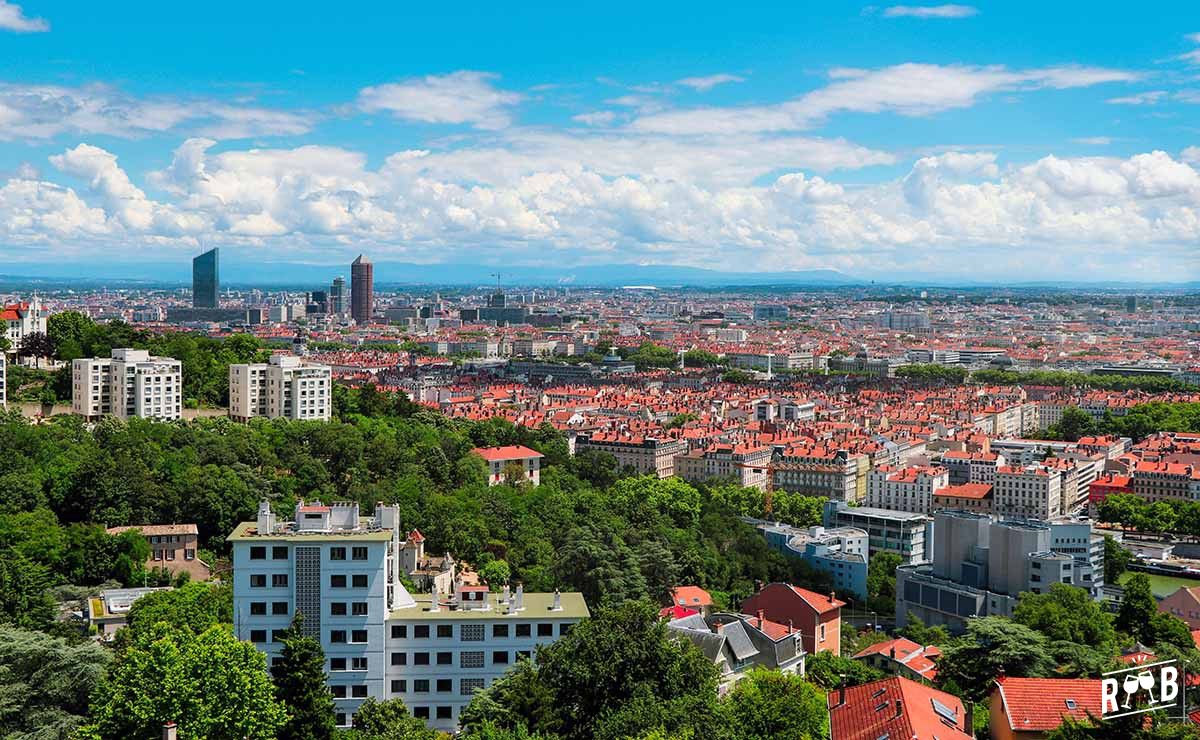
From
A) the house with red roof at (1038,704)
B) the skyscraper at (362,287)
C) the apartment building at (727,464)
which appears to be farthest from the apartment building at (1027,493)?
the skyscraper at (362,287)

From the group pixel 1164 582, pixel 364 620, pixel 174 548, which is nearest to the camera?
pixel 364 620

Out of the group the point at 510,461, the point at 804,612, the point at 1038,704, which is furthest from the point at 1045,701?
the point at 510,461

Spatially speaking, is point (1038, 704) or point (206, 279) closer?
point (1038, 704)

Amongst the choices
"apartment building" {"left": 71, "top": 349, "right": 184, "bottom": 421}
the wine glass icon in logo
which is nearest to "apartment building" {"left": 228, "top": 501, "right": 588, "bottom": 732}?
the wine glass icon in logo

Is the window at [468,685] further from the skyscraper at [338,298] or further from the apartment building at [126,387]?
the skyscraper at [338,298]

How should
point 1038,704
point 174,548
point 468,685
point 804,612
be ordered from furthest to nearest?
point 804,612 < point 174,548 < point 468,685 < point 1038,704

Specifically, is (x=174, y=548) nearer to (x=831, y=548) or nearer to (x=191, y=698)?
(x=191, y=698)
